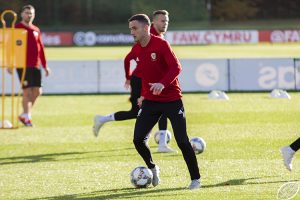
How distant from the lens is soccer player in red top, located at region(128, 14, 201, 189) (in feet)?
33.1

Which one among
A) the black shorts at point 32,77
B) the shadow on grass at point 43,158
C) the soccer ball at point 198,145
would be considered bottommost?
the shadow on grass at point 43,158

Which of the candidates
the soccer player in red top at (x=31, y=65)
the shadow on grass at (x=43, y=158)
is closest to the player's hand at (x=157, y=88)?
the shadow on grass at (x=43, y=158)

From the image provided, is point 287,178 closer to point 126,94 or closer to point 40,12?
point 126,94

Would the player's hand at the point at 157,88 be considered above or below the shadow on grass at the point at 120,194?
above

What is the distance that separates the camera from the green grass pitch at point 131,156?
1052cm

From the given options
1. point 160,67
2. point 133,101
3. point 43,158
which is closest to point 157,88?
point 160,67

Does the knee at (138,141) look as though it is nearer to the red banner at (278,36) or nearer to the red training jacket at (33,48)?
the red training jacket at (33,48)

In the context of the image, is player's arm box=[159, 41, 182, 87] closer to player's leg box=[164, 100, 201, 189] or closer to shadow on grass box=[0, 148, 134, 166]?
player's leg box=[164, 100, 201, 189]

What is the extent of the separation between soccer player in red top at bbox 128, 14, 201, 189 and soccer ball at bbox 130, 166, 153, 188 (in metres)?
0.27

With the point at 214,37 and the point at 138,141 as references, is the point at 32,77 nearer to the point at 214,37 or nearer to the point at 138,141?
the point at 138,141

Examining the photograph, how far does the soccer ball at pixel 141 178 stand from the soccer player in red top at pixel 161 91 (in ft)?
0.89

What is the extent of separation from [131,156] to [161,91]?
4009 mm

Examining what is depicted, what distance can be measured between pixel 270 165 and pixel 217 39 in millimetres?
45430

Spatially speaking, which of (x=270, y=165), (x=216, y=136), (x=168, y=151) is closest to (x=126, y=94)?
(x=216, y=136)
